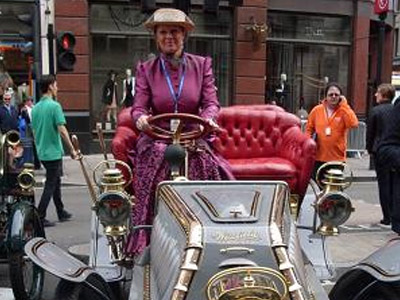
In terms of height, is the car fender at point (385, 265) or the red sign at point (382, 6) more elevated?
the red sign at point (382, 6)

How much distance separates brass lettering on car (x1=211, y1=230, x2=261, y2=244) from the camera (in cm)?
282

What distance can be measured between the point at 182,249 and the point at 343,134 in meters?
5.32

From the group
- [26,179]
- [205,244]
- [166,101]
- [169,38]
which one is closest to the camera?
[205,244]

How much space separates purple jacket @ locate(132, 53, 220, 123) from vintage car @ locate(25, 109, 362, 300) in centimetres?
22

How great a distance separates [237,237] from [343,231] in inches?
213

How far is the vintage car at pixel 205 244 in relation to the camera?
2727 millimetres

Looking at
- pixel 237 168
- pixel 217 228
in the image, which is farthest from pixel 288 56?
pixel 217 228

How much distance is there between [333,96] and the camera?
25.7 feet

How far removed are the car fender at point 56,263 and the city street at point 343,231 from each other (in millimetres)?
1614

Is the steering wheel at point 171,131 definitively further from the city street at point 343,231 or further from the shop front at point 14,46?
the shop front at point 14,46

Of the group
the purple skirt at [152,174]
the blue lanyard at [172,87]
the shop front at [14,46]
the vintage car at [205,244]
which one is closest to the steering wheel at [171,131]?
the vintage car at [205,244]

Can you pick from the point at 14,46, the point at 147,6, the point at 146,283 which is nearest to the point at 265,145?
the point at 147,6

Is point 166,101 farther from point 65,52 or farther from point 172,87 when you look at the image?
point 65,52

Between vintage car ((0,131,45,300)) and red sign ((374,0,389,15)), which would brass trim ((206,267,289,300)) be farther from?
red sign ((374,0,389,15))
